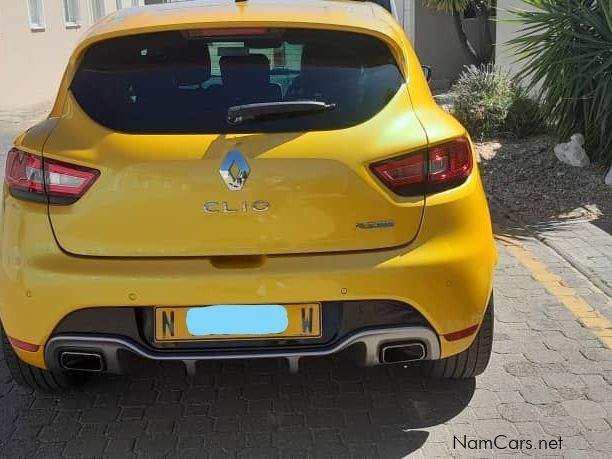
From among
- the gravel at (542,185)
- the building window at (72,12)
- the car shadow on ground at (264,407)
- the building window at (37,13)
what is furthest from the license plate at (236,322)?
the building window at (72,12)

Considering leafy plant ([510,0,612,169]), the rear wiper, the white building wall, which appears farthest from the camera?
the white building wall

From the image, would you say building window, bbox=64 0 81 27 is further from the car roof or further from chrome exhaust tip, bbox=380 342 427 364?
chrome exhaust tip, bbox=380 342 427 364

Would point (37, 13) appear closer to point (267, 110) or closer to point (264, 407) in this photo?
point (264, 407)

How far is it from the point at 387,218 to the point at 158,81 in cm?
102

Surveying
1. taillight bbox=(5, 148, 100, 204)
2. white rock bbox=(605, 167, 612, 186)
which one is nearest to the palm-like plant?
white rock bbox=(605, 167, 612, 186)

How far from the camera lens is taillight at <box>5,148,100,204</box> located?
9.33 feet

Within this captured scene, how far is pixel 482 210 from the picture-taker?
3.07 metres

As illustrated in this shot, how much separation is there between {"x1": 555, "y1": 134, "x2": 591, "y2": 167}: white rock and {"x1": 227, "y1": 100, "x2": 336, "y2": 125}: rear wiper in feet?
17.0

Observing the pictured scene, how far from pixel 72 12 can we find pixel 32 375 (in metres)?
18.7

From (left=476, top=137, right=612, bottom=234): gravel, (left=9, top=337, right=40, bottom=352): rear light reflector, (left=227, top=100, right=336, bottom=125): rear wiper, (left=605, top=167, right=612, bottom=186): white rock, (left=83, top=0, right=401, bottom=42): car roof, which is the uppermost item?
(left=83, top=0, right=401, bottom=42): car roof

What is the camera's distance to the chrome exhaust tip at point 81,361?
116 inches

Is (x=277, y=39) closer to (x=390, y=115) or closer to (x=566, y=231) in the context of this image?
(x=390, y=115)

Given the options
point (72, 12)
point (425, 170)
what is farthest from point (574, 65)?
point (72, 12)

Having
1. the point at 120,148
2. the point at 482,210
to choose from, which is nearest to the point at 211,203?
the point at 120,148
